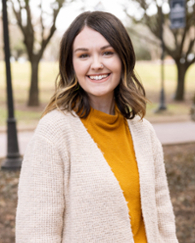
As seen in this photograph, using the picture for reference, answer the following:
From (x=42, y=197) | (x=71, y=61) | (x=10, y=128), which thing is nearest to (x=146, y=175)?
(x=42, y=197)

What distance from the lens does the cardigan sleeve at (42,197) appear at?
1396 mm

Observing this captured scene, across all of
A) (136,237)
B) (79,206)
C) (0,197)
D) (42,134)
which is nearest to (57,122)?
(42,134)

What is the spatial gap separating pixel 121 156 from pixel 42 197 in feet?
1.54

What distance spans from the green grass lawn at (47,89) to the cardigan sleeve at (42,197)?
9599mm

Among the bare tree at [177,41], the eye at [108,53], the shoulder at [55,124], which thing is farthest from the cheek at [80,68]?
the bare tree at [177,41]

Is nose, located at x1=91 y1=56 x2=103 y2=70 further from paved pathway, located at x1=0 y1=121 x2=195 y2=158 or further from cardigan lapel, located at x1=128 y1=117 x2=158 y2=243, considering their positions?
paved pathway, located at x1=0 y1=121 x2=195 y2=158

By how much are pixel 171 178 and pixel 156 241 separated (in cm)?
442

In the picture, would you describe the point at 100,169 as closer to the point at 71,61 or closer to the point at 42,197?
the point at 42,197

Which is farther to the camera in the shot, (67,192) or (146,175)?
(146,175)

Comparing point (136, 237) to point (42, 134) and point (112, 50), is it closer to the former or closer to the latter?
point (42, 134)

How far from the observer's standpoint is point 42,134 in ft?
4.78

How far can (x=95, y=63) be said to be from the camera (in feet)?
5.30

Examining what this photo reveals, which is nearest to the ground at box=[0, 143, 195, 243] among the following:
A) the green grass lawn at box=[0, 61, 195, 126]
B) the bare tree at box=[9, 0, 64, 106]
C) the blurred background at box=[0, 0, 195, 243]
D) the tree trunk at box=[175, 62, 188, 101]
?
the blurred background at box=[0, 0, 195, 243]

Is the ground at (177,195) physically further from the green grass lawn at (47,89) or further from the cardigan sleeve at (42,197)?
the green grass lawn at (47,89)
